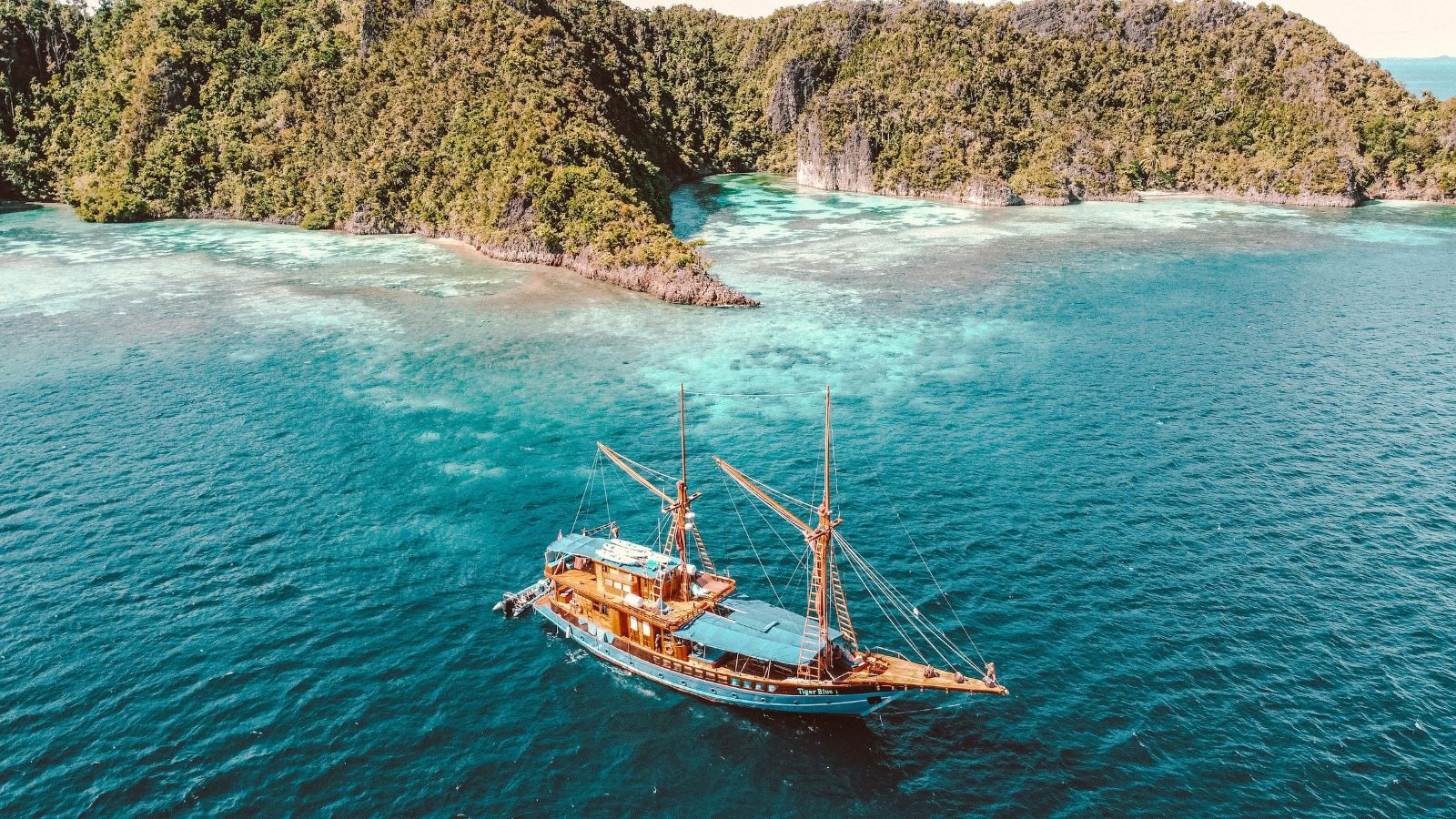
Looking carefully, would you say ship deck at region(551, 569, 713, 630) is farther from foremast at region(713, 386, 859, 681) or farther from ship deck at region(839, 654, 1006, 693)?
ship deck at region(839, 654, 1006, 693)

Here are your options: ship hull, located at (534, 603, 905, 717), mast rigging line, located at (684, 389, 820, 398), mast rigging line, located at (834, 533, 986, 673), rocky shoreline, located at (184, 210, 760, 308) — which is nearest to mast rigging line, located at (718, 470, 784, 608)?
mast rigging line, located at (834, 533, 986, 673)

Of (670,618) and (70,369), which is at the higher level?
(70,369)

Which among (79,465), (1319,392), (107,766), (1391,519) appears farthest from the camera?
(1319,392)

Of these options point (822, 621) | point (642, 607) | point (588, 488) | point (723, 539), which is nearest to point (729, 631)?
point (642, 607)

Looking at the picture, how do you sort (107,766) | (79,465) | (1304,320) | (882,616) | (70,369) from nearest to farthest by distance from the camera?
(107,766)
(882,616)
(79,465)
(70,369)
(1304,320)

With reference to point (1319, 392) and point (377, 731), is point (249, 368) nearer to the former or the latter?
Result: point (377, 731)

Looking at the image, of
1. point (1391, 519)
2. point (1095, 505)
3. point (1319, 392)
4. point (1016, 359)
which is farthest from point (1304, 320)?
point (1095, 505)
